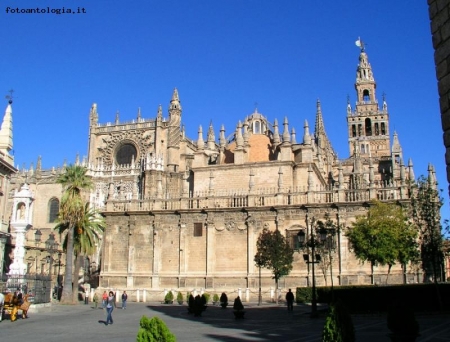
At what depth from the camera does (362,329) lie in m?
15.8

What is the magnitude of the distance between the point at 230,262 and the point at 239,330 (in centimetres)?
1849

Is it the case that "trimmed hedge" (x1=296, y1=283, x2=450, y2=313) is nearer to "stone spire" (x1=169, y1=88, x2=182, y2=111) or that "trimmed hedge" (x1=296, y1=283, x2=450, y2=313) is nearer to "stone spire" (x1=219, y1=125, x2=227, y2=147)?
"stone spire" (x1=219, y1=125, x2=227, y2=147)

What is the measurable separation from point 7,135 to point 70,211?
12.0 metres

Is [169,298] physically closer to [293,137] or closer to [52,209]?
[293,137]

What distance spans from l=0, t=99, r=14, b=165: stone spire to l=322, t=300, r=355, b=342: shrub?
116ft

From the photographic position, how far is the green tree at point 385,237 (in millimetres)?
27859

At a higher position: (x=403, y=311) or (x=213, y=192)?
Result: (x=213, y=192)

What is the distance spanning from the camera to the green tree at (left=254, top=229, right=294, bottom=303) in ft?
95.6

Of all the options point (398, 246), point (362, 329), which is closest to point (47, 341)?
point (362, 329)

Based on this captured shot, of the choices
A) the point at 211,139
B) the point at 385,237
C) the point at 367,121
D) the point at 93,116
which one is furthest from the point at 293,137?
the point at 367,121

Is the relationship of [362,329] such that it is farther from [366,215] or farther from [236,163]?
[236,163]

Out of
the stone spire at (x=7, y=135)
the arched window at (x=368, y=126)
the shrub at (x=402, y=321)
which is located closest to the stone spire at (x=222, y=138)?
the stone spire at (x=7, y=135)

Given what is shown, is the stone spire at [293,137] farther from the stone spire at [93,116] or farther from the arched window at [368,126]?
the arched window at [368,126]

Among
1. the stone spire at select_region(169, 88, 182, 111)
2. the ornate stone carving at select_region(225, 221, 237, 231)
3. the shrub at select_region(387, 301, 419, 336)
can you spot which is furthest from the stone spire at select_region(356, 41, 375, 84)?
the shrub at select_region(387, 301, 419, 336)
